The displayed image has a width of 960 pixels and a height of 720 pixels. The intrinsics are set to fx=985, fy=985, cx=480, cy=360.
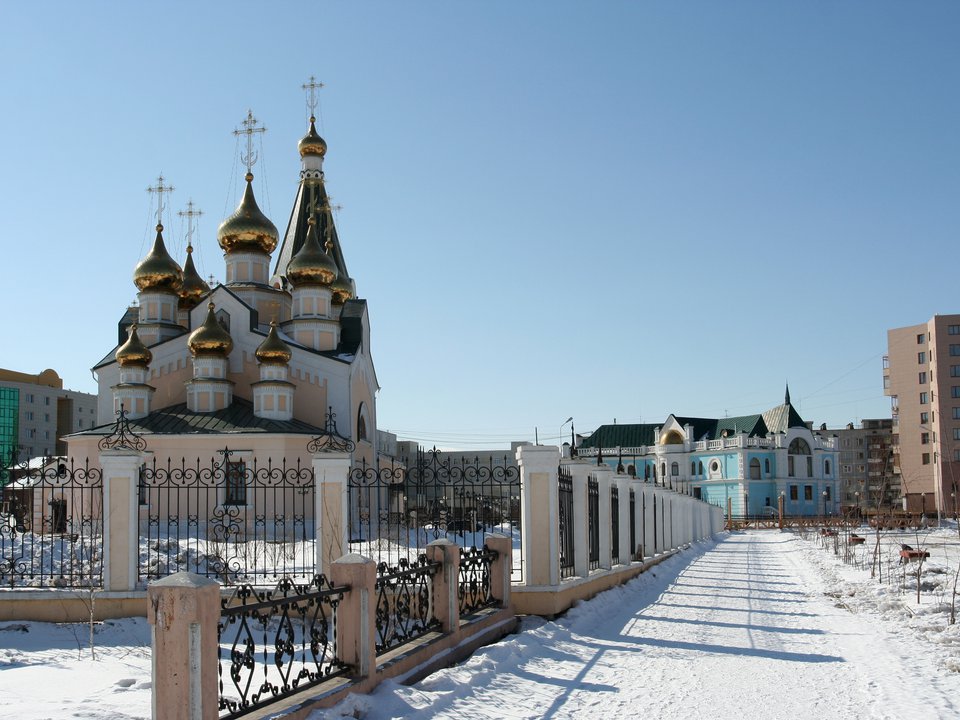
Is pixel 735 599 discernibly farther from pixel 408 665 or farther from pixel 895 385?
pixel 895 385

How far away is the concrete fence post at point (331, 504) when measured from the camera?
12.5m

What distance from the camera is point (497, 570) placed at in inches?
430

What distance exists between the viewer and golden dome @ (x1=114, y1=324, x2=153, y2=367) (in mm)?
32406

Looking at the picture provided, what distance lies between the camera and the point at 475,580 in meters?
10.2

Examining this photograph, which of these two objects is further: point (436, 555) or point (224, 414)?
point (224, 414)

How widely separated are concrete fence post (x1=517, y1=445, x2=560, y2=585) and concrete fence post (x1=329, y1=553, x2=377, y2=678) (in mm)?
4472

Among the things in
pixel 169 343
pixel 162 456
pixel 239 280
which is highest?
pixel 239 280

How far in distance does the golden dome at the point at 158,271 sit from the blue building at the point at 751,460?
4326 centimetres

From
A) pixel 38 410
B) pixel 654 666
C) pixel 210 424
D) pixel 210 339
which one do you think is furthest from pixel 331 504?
pixel 38 410

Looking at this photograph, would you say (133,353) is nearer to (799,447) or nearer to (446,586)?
(446,586)

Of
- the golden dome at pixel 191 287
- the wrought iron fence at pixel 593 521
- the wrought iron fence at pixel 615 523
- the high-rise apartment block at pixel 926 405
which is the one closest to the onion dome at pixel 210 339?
the golden dome at pixel 191 287

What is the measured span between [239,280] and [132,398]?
19.7ft

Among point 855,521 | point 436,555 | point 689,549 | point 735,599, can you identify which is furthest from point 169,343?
point 855,521

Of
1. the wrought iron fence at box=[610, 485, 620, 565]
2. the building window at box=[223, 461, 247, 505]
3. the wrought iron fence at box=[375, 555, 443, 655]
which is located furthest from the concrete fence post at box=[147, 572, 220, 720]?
the wrought iron fence at box=[610, 485, 620, 565]
